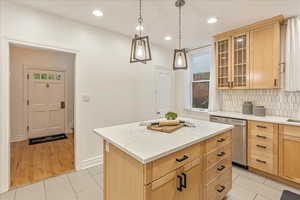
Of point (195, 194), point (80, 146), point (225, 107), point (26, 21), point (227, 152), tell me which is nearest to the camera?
point (195, 194)

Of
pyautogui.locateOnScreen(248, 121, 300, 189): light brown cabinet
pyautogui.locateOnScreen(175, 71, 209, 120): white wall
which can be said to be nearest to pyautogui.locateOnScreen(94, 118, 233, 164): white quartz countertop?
pyautogui.locateOnScreen(248, 121, 300, 189): light brown cabinet

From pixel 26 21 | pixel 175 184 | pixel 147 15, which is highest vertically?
pixel 147 15

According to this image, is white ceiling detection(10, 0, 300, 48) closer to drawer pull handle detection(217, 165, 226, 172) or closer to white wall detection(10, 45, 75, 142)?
white wall detection(10, 45, 75, 142)

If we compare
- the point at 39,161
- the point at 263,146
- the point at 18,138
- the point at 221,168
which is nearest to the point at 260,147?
the point at 263,146

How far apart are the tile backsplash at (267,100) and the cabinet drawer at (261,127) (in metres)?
0.65

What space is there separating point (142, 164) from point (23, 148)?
4234 millimetres

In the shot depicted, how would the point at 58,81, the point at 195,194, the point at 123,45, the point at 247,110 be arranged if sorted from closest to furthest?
the point at 195,194
the point at 247,110
the point at 123,45
the point at 58,81

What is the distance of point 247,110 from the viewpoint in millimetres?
3084

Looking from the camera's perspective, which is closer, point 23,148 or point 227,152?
point 227,152

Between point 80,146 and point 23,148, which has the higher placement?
point 80,146

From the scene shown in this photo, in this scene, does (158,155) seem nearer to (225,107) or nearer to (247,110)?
(247,110)

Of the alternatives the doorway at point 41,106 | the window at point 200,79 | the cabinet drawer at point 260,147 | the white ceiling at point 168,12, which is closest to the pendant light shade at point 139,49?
the white ceiling at point 168,12

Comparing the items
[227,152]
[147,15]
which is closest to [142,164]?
[227,152]

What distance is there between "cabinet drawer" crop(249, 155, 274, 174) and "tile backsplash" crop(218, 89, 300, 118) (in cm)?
94
